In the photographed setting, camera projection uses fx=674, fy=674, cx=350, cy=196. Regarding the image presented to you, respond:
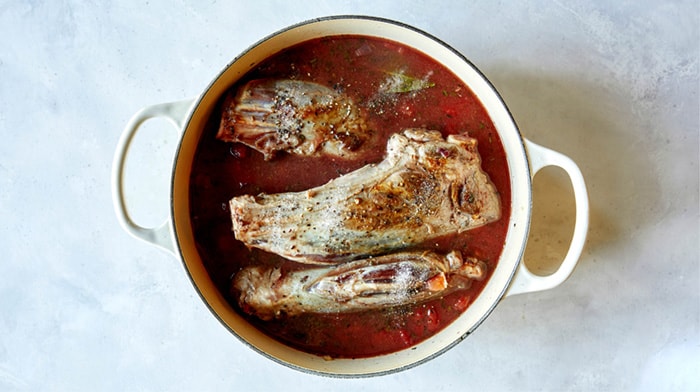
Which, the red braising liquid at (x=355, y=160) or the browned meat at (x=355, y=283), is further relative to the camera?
the red braising liquid at (x=355, y=160)

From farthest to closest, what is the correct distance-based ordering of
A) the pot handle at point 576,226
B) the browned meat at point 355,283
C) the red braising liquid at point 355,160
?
the red braising liquid at point 355,160 → the browned meat at point 355,283 → the pot handle at point 576,226

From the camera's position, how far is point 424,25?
3.18 meters

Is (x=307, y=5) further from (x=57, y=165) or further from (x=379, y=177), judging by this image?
(x=57, y=165)

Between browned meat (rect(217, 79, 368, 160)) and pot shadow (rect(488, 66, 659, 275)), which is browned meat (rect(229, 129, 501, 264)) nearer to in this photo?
browned meat (rect(217, 79, 368, 160))

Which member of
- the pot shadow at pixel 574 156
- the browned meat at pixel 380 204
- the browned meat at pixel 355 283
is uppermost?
the pot shadow at pixel 574 156

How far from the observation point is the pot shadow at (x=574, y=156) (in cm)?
319

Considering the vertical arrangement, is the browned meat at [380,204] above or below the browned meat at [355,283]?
above

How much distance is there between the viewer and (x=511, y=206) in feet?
9.82

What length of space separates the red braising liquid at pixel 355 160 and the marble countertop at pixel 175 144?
→ 0.28 metres

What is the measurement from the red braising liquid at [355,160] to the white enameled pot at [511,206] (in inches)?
1.6

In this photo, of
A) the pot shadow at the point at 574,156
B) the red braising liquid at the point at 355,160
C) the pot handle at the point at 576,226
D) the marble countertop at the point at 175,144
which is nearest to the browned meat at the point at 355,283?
the red braising liquid at the point at 355,160

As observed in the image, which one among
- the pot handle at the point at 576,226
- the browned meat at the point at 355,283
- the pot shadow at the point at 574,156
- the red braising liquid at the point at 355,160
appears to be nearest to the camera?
the pot handle at the point at 576,226

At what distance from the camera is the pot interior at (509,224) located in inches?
111

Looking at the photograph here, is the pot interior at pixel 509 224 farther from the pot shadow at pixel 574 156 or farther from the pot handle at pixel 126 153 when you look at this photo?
the pot shadow at pixel 574 156
